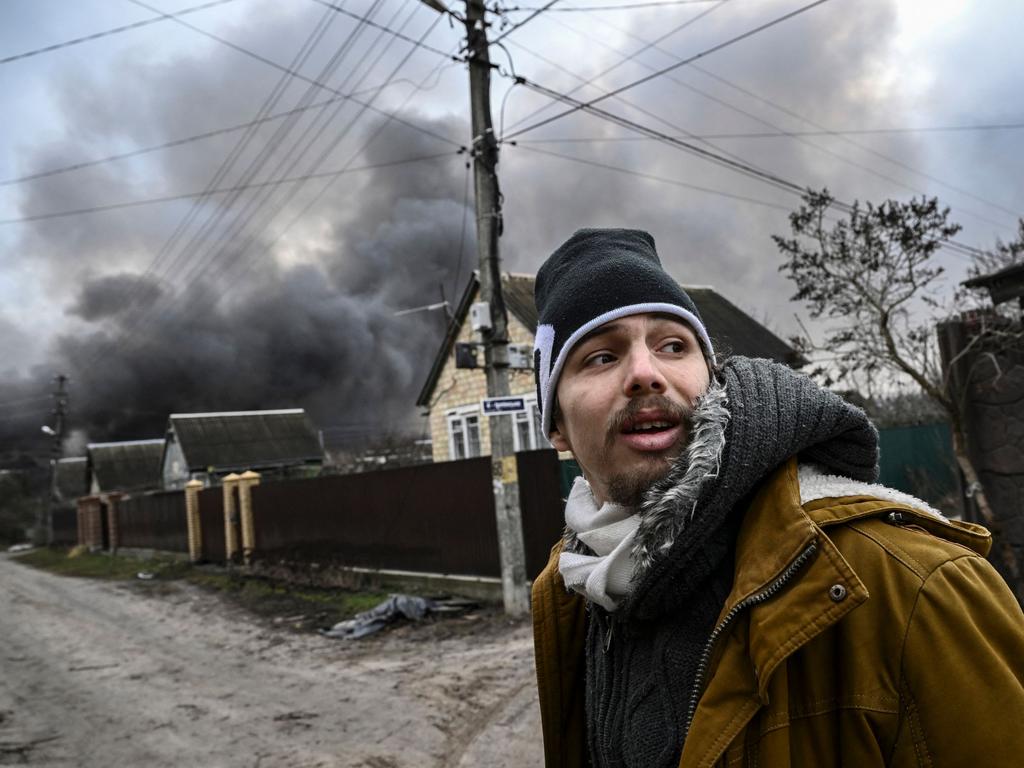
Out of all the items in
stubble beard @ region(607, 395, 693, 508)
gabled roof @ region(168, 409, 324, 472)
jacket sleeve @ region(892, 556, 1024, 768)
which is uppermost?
gabled roof @ region(168, 409, 324, 472)

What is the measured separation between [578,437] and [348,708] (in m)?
5.14

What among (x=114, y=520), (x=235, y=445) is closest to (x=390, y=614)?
(x=114, y=520)

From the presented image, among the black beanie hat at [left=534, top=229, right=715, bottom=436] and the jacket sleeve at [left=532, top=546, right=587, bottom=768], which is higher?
the black beanie hat at [left=534, top=229, right=715, bottom=436]

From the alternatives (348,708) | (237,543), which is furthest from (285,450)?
(348,708)

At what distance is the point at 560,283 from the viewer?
5.41ft

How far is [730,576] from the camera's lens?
1.27 metres

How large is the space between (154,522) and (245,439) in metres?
16.3

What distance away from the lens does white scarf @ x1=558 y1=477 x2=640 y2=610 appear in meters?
1.35

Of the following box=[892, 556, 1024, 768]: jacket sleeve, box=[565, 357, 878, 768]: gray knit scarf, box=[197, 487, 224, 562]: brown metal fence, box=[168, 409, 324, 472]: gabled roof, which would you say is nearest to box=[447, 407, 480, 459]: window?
box=[197, 487, 224, 562]: brown metal fence

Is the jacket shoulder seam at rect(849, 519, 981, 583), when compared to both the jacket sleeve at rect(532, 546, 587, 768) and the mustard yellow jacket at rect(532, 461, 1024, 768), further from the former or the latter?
the jacket sleeve at rect(532, 546, 587, 768)

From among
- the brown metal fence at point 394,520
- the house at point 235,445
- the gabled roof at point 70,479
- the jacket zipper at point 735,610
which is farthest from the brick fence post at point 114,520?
the gabled roof at point 70,479

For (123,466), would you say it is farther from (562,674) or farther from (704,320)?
(562,674)

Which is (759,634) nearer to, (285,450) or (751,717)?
(751,717)

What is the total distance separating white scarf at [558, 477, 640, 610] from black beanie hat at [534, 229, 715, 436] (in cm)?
26
